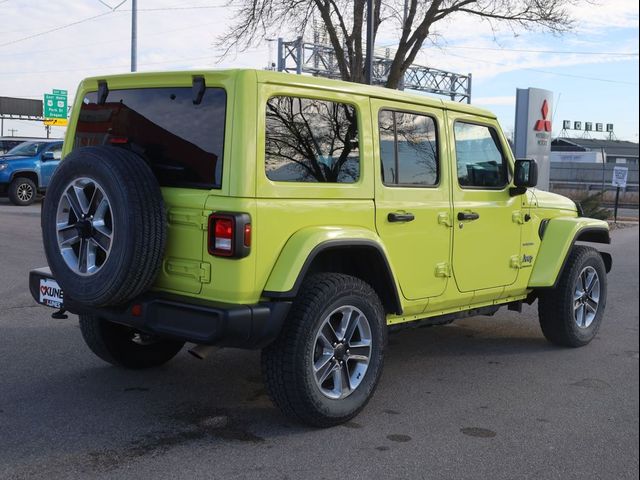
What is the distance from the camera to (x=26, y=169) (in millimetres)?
19625

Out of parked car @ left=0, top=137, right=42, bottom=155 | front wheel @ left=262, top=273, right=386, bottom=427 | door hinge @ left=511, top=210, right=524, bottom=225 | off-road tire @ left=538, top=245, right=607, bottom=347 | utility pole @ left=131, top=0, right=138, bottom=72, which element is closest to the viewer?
front wheel @ left=262, top=273, right=386, bottom=427

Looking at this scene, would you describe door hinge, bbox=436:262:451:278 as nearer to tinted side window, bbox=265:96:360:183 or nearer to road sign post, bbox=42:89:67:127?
tinted side window, bbox=265:96:360:183

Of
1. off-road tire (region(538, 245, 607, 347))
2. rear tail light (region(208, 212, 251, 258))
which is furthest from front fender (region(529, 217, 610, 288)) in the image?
rear tail light (region(208, 212, 251, 258))

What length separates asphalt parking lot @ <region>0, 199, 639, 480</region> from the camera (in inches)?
152

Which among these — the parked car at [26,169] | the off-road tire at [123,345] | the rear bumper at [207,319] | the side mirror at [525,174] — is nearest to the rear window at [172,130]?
the rear bumper at [207,319]

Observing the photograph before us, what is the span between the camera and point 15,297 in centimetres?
801

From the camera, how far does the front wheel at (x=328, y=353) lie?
4.20 meters

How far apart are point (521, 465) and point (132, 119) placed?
2.97 m

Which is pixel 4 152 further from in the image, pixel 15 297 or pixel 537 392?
pixel 537 392

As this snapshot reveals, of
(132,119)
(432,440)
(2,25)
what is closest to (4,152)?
(2,25)

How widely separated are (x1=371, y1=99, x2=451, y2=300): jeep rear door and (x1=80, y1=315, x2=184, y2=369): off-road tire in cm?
191

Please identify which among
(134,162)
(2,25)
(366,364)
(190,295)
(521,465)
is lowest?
(521,465)

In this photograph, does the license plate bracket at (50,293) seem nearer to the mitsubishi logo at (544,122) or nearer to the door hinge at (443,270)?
the door hinge at (443,270)

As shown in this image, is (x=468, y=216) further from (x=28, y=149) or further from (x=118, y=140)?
(x=28, y=149)
